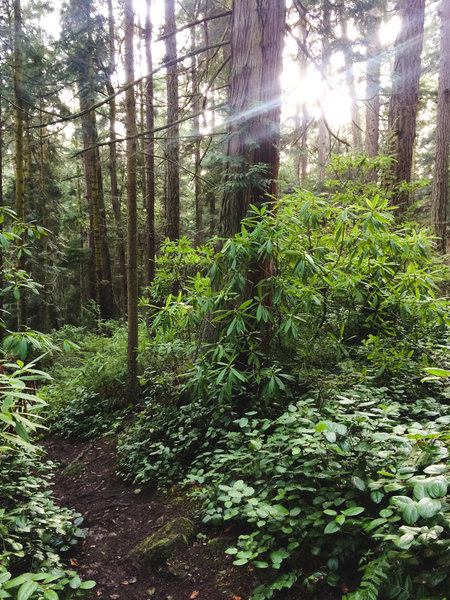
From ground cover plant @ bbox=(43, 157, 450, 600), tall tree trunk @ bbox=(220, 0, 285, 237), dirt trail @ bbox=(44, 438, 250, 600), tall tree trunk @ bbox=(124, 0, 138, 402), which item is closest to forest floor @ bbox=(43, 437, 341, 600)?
dirt trail @ bbox=(44, 438, 250, 600)

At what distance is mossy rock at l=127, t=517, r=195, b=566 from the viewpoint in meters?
2.49

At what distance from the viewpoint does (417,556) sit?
143cm

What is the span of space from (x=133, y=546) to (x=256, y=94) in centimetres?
485

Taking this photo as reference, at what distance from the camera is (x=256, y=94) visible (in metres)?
4.00

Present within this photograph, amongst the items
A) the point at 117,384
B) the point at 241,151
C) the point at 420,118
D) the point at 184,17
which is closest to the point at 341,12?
the point at 241,151

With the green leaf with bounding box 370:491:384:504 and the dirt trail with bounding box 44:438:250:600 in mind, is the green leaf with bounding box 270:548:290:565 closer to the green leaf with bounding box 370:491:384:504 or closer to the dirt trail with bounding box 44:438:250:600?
the dirt trail with bounding box 44:438:250:600

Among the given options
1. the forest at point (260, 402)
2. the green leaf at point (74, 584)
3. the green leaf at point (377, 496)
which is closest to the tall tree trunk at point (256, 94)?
the forest at point (260, 402)

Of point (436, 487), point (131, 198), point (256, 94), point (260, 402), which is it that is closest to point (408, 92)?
point (256, 94)

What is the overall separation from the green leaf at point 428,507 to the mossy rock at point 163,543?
1971 millimetres

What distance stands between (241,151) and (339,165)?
7.68 ft

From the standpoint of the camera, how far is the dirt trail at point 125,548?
2229 mm

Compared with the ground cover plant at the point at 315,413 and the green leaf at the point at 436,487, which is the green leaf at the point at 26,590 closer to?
the ground cover plant at the point at 315,413

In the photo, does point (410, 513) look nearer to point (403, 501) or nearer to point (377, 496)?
point (403, 501)

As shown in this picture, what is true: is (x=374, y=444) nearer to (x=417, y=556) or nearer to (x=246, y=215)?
(x=417, y=556)
